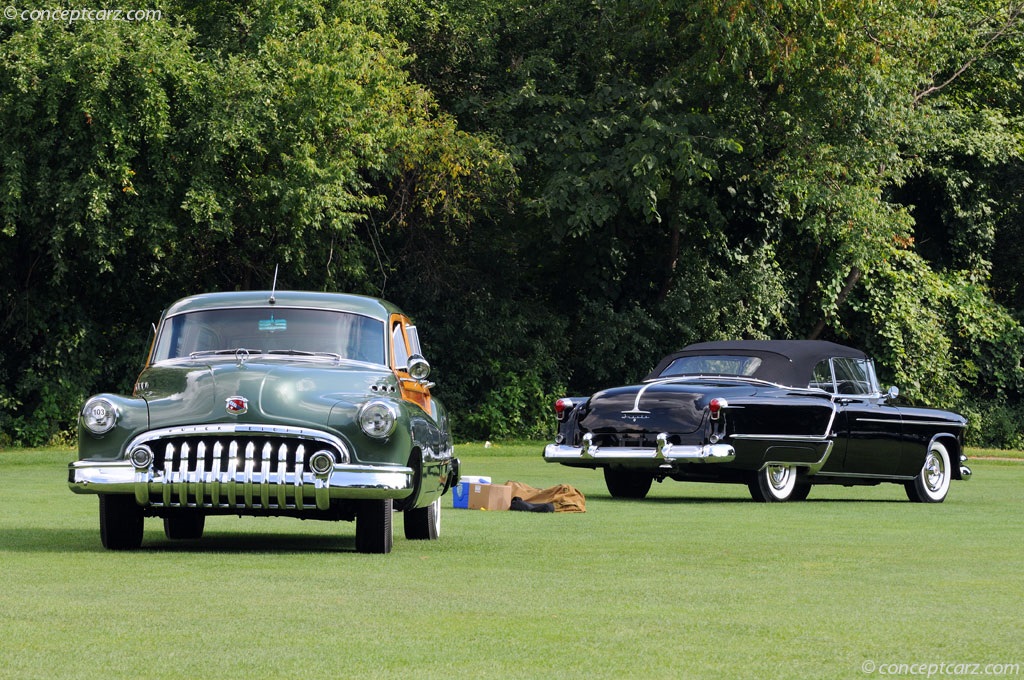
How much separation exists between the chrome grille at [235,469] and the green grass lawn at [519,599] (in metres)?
0.40

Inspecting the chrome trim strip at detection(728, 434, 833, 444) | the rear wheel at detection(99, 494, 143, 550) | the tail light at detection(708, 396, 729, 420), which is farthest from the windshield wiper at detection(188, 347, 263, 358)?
the chrome trim strip at detection(728, 434, 833, 444)

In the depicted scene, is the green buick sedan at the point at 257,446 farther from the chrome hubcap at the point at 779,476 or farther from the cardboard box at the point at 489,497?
the chrome hubcap at the point at 779,476

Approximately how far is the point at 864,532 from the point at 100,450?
6.59 m

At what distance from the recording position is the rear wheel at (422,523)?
13289 mm

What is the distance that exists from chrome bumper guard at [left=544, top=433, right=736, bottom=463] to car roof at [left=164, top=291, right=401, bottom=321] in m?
5.21

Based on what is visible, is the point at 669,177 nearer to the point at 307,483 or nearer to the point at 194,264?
the point at 194,264

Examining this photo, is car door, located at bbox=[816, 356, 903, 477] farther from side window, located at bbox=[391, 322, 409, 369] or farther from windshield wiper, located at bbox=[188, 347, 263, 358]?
windshield wiper, located at bbox=[188, 347, 263, 358]

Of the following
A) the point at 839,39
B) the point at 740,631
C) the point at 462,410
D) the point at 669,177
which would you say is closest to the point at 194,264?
the point at 462,410

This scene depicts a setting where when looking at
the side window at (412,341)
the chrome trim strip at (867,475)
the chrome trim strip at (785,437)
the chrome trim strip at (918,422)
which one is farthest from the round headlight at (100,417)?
the chrome trim strip at (918,422)

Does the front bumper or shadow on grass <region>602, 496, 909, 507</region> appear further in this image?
shadow on grass <region>602, 496, 909, 507</region>

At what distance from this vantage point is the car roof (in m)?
13.3

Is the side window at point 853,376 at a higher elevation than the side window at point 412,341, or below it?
below

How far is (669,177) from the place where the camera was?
119 feet

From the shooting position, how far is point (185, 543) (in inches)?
505
